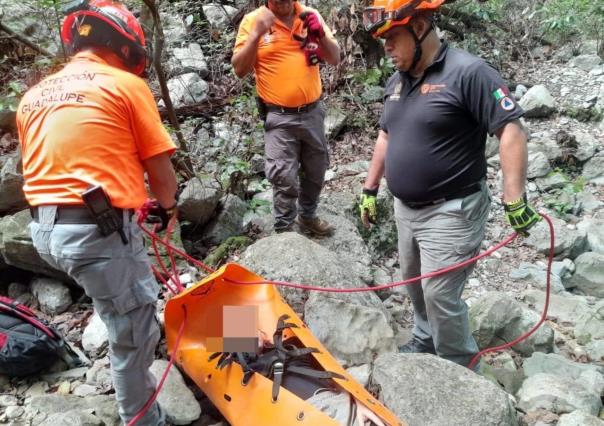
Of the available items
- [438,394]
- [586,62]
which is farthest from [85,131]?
[586,62]

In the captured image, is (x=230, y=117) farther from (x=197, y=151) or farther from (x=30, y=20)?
(x=30, y=20)

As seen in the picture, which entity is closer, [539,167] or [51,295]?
[51,295]

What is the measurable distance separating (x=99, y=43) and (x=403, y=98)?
154 centimetres

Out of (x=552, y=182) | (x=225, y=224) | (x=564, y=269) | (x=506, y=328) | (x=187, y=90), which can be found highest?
(x=187, y=90)

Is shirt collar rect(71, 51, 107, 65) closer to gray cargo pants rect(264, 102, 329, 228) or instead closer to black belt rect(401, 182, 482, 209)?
black belt rect(401, 182, 482, 209)

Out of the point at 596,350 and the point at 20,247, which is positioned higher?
the point at 20,247

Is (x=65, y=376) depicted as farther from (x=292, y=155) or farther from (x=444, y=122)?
(x=444, y=122)

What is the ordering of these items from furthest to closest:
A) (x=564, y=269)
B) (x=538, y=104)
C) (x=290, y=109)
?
(x=538, y=104)
(x=564, y=269)
(x=290, y=109)

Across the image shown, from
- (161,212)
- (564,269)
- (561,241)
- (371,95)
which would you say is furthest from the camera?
(371,95)

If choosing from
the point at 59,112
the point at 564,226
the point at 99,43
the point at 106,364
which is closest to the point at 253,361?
the point at 106,364

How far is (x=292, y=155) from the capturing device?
3934 millimetres

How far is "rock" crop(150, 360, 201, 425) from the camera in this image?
2.45 metres

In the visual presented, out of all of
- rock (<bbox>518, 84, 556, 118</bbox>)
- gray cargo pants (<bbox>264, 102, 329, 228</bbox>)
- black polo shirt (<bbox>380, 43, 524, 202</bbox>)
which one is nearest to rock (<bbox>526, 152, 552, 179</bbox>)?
rock (<bbox>518, 84, 556, 118</bbox>)

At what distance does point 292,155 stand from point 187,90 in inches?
112
